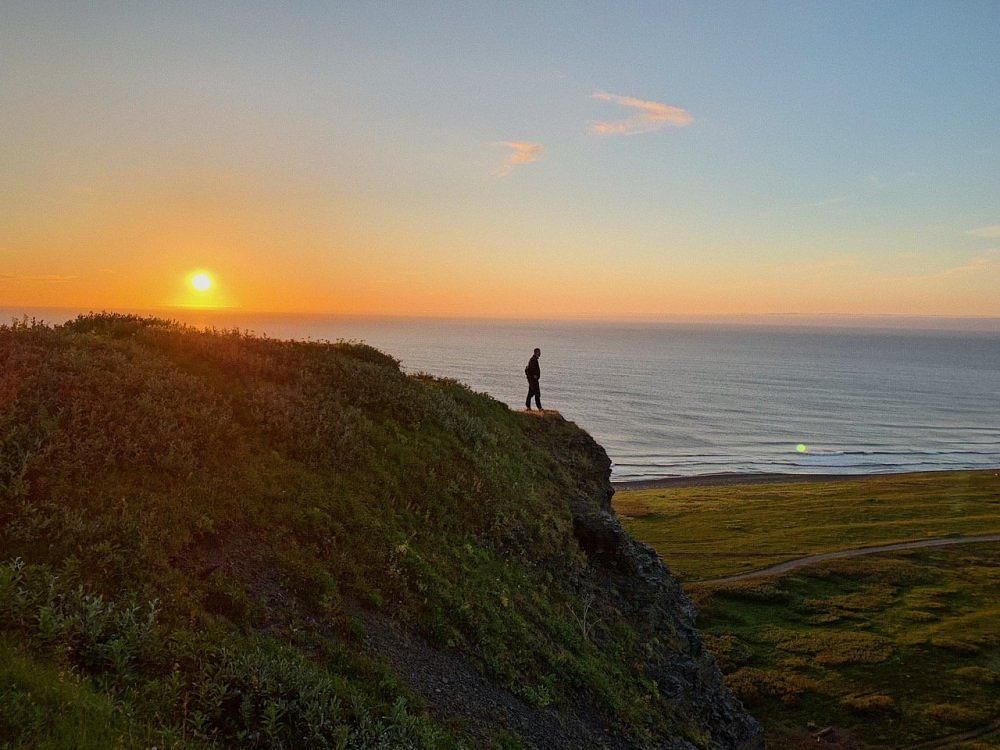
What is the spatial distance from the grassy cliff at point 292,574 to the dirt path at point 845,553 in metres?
38.4

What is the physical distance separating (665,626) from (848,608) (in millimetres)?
37900

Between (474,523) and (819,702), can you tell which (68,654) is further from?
(819,702)

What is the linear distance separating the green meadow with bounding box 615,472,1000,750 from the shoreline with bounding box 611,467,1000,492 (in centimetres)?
557

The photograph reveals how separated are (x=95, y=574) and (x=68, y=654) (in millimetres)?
1544

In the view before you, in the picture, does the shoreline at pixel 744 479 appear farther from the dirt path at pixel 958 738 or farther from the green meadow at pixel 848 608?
the dirt path at pixel 958 738

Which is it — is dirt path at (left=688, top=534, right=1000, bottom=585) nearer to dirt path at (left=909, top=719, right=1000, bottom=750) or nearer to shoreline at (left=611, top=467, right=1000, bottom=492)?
dirt path at (left=909, top=719, right=1000, bottom=750)

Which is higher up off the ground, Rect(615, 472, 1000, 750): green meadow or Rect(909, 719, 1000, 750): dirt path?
Rect(909, 719, 1000, 750): dirt path

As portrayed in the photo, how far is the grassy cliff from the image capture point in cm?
696

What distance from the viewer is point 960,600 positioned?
50.1m

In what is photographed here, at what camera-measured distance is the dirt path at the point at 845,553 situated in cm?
5472

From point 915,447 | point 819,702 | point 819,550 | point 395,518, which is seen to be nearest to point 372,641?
point 395,518

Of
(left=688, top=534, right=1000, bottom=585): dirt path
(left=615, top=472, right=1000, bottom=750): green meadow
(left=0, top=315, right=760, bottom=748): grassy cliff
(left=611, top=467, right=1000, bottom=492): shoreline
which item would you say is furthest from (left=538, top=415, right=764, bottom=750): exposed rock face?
(left=611, top=467, right=1000, bottom=492): shoreline

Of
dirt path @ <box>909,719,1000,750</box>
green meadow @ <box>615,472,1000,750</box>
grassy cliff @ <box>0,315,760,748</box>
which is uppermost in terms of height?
grassy cliff @ <box>0,315,760,748</box>

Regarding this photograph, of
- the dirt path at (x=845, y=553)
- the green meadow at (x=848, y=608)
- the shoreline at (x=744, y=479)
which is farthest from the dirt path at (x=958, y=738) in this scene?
the shoreline at (x=744, y=479)
